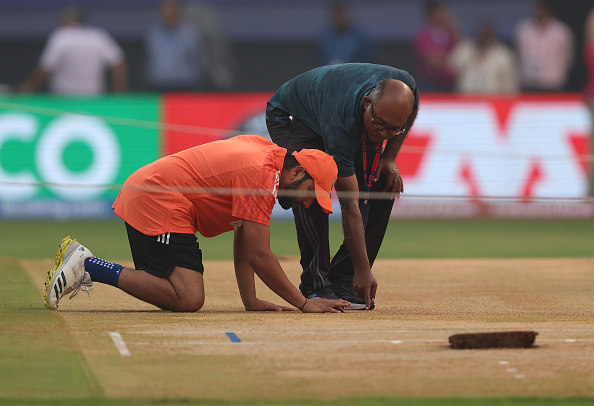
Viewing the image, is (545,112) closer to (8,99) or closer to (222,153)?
(8,99)

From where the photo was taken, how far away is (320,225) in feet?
22.9

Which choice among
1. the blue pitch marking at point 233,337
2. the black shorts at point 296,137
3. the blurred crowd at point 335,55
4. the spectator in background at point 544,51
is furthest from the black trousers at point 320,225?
the spectator in background at point 544,51

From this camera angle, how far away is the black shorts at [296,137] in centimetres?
684

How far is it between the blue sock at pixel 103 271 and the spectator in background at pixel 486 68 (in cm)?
972

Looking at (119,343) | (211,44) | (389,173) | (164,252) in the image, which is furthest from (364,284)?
(211,44)

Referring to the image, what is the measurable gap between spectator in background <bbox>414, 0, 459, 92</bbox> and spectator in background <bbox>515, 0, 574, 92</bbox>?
3.54 feet

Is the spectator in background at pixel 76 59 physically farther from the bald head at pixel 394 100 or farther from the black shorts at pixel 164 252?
the bald head at pixel 394 100

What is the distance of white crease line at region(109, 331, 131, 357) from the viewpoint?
16.6 ft

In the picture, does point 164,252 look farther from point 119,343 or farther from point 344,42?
point 344,42

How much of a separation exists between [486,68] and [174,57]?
4510mm

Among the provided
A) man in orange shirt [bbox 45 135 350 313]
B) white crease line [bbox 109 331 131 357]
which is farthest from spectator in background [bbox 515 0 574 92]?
white crease line [bbox 109 331 131 357]

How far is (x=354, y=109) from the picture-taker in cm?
626

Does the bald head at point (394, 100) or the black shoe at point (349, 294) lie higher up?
the bald head at point (394, 100)

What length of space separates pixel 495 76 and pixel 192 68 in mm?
4389
